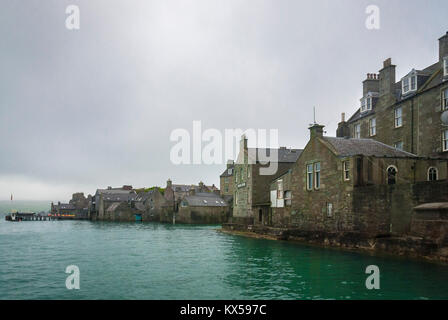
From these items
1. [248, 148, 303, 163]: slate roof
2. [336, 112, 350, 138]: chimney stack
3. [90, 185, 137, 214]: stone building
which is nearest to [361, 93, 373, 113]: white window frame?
[336, 112, 350, 138]: chimney stack

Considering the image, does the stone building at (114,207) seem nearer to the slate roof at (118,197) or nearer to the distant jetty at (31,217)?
the slate roof at (118,197)

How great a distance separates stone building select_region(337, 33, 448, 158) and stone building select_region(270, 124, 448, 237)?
3304 millimetres

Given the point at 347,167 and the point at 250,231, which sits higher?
the point at 347,167

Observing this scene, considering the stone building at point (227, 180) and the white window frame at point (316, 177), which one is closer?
the white window frame at point (316, 177)

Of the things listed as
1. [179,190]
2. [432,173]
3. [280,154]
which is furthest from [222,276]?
[179,190]

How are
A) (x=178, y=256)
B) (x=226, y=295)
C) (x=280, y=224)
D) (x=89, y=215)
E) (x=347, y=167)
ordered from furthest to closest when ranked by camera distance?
1. (x=89, y=215)
2. (x=280, y=224)
3. (x=347, y=167)
4. (x=178, y=256)
5. (x=226, y=295)

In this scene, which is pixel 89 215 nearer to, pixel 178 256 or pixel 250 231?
pixel 250 231

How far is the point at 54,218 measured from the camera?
109875 millimetres

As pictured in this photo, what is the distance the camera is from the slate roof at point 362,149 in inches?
1006

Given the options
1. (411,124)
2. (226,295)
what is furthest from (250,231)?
(226,295)

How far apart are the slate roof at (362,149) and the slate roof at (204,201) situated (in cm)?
4365

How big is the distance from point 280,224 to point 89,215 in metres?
84.2

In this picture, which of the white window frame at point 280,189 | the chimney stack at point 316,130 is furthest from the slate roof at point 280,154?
the chimney stack at point 316,130

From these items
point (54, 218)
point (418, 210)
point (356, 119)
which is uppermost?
point (356, 119)
